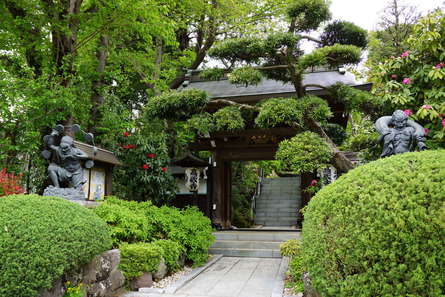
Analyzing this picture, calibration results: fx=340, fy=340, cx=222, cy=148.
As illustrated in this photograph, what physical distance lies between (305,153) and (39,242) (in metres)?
4.49

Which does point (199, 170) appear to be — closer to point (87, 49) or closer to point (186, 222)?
point (186, 222)

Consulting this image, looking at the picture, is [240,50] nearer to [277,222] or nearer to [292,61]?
[292,61]

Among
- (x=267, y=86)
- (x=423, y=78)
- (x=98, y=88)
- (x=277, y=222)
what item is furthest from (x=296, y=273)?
(x=277, y=222)

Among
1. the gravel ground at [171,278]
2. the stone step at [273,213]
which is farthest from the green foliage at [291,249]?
the stone step at [273,213]

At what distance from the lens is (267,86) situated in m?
11.3

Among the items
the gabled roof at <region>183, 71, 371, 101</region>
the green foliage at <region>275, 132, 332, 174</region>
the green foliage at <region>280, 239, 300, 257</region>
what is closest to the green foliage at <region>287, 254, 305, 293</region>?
the green foliage at <region>280, 239, 300, 257</region>

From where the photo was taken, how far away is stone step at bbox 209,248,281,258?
8551 mm

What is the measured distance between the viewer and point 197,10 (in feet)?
43.9

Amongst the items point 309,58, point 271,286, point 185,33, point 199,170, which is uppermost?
point 185,33

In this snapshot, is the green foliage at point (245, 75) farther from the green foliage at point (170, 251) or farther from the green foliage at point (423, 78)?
the green foliage at point (170, 251)

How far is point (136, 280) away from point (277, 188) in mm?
12871

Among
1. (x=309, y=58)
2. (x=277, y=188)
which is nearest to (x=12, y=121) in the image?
(x=309, y=58)

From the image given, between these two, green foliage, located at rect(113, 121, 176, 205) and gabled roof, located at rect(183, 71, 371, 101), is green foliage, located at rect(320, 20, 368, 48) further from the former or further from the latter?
green foliage, located at rect(113, 121, 176, 205)

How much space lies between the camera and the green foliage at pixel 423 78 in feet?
17.0
